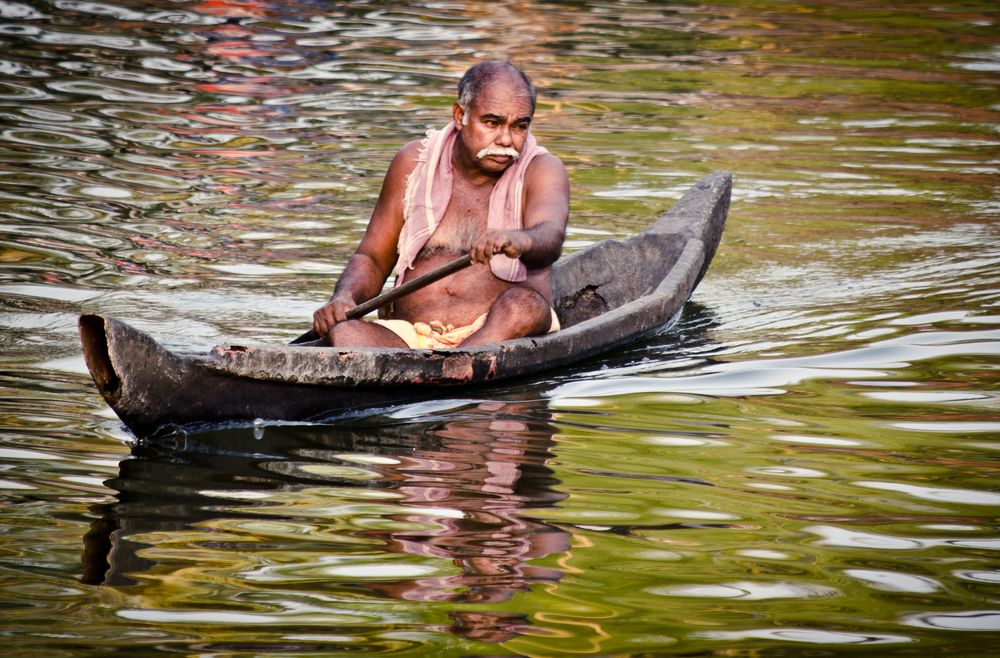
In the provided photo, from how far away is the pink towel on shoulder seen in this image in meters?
5.87

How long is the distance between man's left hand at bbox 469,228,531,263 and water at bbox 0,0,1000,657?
22.8 inches

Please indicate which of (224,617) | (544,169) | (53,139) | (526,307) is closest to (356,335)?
(526,307)

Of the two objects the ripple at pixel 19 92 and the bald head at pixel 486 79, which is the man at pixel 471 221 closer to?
the bald head at pixel 486 79

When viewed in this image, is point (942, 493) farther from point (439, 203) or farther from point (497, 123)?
point (439, 203)

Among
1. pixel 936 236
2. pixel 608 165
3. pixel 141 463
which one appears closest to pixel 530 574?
pixel 141 463

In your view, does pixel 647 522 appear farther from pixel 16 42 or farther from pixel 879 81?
pixel 16 42

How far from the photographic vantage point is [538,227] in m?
5.67

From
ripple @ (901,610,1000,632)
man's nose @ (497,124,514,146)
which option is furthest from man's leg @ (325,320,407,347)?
ripple @ (901,610,1000,632)

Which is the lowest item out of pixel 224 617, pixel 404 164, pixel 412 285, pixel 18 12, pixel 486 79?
pixel 224 617

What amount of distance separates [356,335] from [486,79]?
114cm

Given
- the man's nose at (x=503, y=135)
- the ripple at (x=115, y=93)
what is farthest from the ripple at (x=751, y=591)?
the ripple at (x=115, y=93)

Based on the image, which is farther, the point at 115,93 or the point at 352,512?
the point at 115,93

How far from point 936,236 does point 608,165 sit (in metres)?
3.15

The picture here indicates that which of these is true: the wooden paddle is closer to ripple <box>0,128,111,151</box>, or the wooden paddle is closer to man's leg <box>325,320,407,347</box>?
man's leg <box>325,320,407,347</box>
